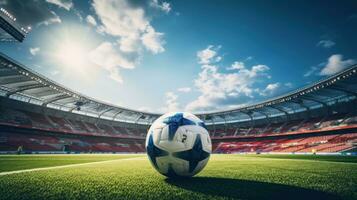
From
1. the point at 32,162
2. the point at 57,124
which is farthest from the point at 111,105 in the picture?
the point at 32,162

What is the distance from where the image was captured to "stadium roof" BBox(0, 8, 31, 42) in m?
19.8

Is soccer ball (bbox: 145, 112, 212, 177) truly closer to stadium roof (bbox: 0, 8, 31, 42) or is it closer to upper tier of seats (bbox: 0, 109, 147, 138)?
stadium roof (bbox: 0, 8, 31, 42)

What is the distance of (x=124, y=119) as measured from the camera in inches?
2154

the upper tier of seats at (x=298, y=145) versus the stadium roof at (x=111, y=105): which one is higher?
the stadium roof at (x=111, y=105)

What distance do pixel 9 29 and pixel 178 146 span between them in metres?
26.7

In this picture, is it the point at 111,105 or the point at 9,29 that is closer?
the point at 9,29

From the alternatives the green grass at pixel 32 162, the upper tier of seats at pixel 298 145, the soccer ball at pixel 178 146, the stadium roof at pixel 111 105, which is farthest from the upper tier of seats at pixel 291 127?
A: the soccer ball at pixel 178 146

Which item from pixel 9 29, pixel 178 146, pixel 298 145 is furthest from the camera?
pixel 298 145

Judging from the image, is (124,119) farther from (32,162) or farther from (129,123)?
(32,162)

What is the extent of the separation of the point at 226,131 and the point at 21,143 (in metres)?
46.0

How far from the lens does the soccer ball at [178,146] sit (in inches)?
155

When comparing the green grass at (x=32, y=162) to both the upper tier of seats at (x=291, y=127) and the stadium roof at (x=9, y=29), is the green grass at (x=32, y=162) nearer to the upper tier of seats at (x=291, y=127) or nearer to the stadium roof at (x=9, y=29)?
the stadium roof at (x=9, y=29)

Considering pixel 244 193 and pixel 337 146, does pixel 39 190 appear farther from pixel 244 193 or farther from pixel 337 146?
pixel 337 146

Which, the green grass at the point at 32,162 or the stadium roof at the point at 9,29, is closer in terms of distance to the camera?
the green grass at the point at 32,162
